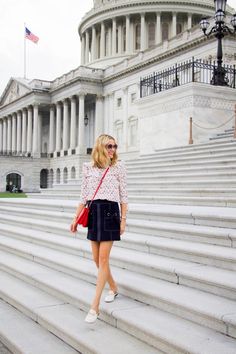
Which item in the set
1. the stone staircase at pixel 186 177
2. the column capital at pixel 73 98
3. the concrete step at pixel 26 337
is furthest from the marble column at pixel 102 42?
the concrete step at pixel 26 337

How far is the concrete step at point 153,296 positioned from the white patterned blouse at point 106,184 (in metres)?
1.17

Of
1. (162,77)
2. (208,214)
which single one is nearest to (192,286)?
(208,214)

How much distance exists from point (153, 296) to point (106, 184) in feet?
4.61

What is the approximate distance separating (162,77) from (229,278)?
17831mm

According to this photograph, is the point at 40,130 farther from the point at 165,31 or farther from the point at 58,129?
the point at 165,31

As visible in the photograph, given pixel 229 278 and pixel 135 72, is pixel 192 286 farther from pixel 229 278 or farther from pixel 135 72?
pixel 135 72

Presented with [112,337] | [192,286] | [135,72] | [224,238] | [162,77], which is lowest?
[112,337]

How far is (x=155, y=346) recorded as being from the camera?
15.2 ft

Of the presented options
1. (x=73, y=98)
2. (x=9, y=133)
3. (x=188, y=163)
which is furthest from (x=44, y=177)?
(x=188, y=163)

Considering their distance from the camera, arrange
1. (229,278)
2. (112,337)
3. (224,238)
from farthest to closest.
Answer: (224,238) → (229,278) → (112,337)

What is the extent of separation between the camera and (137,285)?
5941mm

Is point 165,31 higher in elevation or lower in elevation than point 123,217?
higher

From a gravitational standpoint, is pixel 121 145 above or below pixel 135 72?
below

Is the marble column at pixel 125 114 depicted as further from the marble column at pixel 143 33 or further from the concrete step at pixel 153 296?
the concrete step at pixel 153 296
